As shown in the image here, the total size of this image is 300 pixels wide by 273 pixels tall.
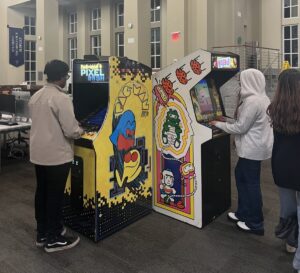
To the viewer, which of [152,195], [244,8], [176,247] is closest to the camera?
[176,247]

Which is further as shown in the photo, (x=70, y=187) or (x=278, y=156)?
(x=70, y=187)

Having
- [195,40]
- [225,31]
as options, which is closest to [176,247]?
[195,40]

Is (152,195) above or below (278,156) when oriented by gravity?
below

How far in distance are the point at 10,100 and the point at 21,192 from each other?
205 centimetres

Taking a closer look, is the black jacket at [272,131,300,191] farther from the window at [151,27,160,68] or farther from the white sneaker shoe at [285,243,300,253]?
the window at [151,27,160,68]

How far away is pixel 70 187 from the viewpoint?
2895mm

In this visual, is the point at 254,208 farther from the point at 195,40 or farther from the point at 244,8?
the point at 244,8

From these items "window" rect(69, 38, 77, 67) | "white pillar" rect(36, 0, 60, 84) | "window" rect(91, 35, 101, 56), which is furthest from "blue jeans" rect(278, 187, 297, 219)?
"window" rect(69, 38, 77, 67)

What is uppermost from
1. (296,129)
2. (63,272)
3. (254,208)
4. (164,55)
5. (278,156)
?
(164,55)

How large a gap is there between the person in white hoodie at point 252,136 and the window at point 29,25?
525 inches

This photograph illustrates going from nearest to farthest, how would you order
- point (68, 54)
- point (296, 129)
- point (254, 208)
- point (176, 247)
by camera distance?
point (296, 129)
point (176, 247)
point (254, 208)
point (68, 54)

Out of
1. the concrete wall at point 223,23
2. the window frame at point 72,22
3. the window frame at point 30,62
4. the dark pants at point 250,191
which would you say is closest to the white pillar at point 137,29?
the concrete wall at point 223,23

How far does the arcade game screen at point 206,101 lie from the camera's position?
9.73ft

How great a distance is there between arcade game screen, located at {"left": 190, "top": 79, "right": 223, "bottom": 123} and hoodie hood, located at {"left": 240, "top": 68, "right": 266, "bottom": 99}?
1.43ft
